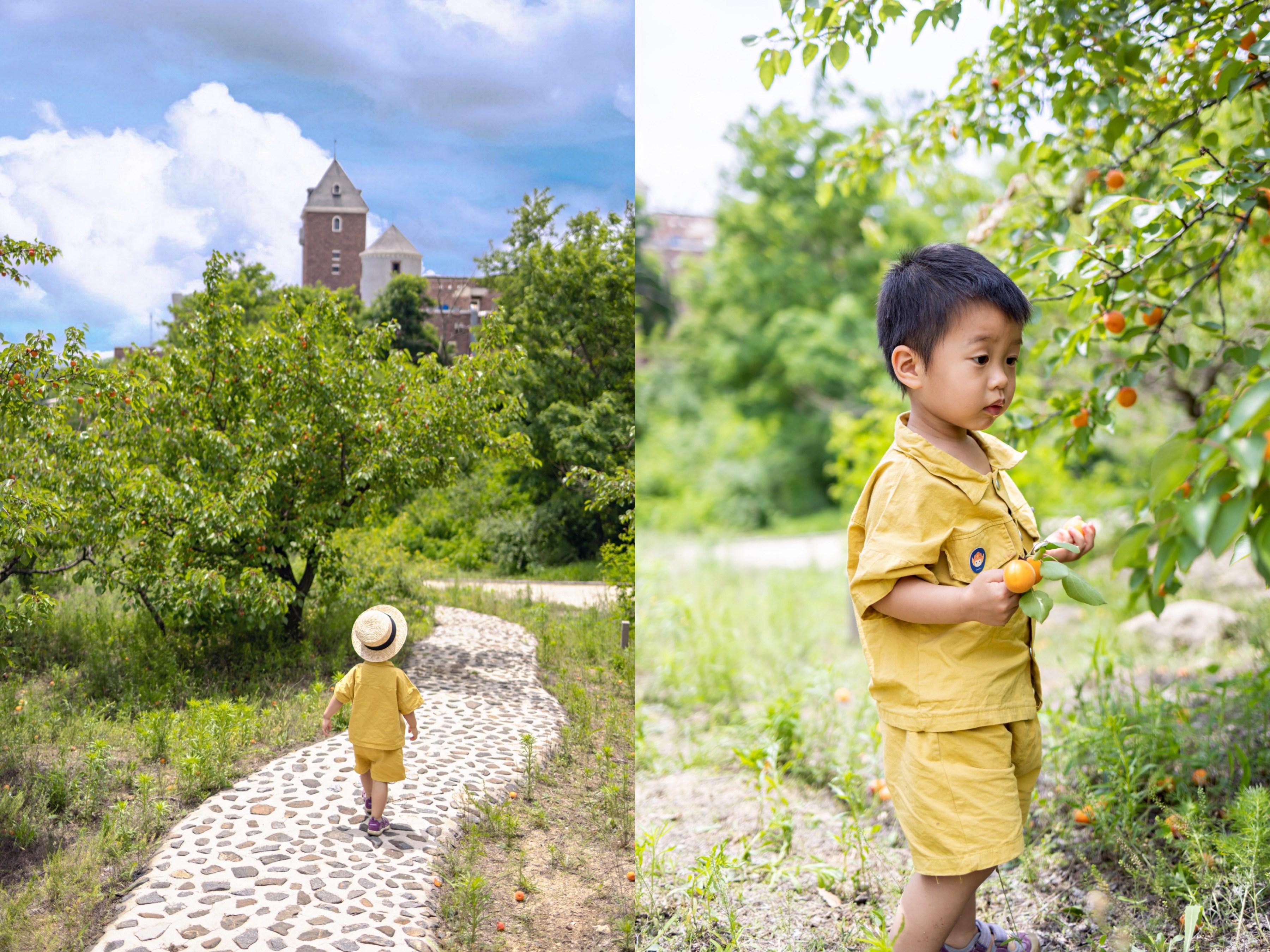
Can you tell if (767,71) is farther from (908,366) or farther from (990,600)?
(990,600)

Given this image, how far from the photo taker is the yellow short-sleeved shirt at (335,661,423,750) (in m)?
2.23

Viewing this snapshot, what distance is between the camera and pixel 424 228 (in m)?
2.50

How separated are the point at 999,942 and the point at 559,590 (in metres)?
1.45

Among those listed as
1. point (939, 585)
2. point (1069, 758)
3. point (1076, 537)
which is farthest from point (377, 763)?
point (1069, 758)

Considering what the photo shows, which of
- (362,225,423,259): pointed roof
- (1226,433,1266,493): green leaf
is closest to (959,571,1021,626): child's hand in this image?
(1226,433,1266,493): green leaf

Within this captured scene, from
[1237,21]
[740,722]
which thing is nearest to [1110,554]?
[740,722]

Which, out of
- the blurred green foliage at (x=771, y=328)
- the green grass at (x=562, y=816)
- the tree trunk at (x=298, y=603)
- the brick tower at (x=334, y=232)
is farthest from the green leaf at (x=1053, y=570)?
the blurred green foliage at (x=771, y=328)

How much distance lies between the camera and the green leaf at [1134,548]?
108 cm

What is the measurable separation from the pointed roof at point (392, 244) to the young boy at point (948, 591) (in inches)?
53.5

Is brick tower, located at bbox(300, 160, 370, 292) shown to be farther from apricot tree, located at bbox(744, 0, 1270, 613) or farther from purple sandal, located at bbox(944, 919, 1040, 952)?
purple sandal, located at bbox(944, 919, 1040, 952)

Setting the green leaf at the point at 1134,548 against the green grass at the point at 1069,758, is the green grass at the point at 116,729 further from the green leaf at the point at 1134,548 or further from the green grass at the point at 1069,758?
the green leaf at the point at 1134,548

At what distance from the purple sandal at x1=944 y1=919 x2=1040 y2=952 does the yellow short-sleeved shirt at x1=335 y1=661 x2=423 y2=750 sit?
137cm

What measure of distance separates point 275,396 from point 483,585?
2.57 ft

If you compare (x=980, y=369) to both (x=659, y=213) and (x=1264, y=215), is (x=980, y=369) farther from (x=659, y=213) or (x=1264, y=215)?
(x=659, y=213)
